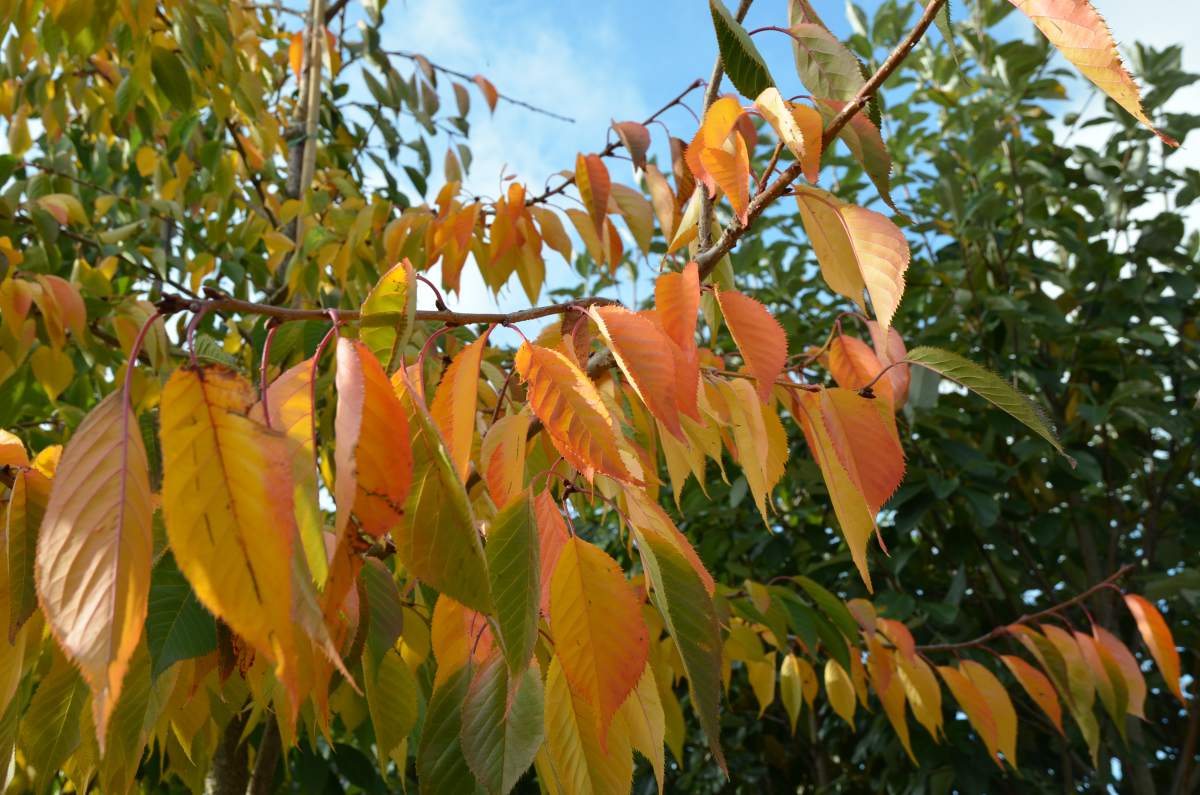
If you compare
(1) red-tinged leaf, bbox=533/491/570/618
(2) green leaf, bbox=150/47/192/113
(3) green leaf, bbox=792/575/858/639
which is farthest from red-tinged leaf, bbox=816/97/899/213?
(2) green leaf, bbox=150/47/192/113

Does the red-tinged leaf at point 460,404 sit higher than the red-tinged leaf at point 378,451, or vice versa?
the red-tinged leaf at point 460,404

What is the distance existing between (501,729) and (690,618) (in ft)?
0.37

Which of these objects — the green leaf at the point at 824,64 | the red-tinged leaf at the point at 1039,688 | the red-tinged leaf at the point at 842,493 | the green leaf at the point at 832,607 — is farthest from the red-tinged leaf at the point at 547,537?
the red-tinged leaf at the point at 1039,688

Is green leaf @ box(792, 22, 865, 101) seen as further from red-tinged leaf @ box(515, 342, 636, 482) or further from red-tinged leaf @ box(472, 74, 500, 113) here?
red-tinged leaf @ box(472, 74, 500, 113)

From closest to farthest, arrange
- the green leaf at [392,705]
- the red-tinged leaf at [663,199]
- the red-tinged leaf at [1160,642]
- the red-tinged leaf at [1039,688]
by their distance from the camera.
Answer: the green leaf at [392,705]
the red-tinged leaf at [663,199]
the red-tinged leaf at [1160,642]
the red-tinged leaf at [1039,688]

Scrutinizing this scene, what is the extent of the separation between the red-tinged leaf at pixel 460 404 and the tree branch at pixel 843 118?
0.16 m

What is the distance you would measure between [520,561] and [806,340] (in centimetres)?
170

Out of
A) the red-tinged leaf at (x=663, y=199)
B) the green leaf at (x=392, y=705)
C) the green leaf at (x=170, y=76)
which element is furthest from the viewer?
the green leaf at (x=170, y=76)

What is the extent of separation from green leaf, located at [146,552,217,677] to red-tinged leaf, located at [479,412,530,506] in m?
0.16

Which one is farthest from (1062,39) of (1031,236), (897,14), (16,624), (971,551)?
(897,14)

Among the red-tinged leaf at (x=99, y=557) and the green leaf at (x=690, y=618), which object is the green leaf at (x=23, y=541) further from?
the green leaf at (x=690, y=618)

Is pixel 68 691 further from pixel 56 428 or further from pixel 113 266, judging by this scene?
pixel 113 266

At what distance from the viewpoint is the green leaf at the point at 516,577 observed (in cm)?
42

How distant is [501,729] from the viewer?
48 cm
